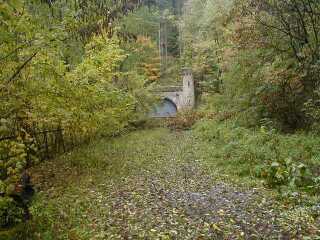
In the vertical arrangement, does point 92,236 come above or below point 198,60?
below

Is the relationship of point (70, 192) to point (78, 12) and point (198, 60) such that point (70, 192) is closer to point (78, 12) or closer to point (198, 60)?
point (78, 12)

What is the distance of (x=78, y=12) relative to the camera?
885cm

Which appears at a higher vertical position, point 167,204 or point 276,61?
point 276,61

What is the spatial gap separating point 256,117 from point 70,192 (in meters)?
10.6

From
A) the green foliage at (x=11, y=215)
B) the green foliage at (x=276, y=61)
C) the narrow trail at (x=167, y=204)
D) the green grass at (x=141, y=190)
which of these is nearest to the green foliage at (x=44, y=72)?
the green foliage at (x=11, y=215)

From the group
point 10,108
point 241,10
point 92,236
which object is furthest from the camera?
point 241,10

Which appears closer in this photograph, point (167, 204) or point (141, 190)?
point (167, 204)

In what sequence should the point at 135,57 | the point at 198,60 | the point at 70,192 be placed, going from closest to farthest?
the point at 70,192 < the point at 135,57 < the point at 198,60

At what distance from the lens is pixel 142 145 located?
64.8ft

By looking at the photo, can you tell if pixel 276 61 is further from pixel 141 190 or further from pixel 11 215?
pixel 11 215

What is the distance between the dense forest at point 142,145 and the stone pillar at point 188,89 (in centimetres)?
1752

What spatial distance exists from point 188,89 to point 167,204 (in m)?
32.8

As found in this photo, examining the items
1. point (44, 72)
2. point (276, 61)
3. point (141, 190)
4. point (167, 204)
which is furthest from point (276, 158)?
point (44, 72)

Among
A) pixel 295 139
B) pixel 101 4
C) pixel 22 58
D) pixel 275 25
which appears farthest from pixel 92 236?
pixel 275 25
